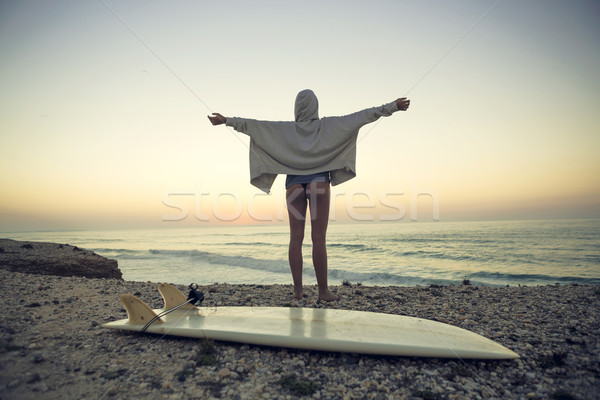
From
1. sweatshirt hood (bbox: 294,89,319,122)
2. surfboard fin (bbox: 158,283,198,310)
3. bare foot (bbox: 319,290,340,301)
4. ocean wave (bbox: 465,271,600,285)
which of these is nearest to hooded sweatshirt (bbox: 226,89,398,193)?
sweatshirt hood (bbox: 294,89,319,122)

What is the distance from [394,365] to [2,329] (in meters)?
3.37

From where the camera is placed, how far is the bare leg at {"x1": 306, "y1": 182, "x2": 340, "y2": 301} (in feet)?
12.3

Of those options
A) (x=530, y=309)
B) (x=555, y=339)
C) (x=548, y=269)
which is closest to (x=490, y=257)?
(x=548, y=269)

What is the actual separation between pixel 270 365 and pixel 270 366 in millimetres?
12

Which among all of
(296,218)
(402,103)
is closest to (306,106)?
(402,103)

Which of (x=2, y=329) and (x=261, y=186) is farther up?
(x=261, y=186)

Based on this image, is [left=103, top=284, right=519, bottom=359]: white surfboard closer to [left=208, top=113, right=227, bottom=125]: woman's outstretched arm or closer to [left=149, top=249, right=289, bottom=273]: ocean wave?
[left=208, top=113, right=227, bottom=125]: woman's outstretched arm

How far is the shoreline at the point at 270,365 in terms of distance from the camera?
1.93 m

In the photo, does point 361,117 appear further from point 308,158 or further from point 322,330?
point 322,330

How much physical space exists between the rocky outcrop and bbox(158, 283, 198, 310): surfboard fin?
5.32 m

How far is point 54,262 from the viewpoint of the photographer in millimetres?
6938

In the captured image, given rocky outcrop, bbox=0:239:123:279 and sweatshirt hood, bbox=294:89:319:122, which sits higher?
sweatshirt hood, bbox=294:89:319:122

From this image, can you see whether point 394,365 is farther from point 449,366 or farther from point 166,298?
point 166,298

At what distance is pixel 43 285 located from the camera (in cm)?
457
